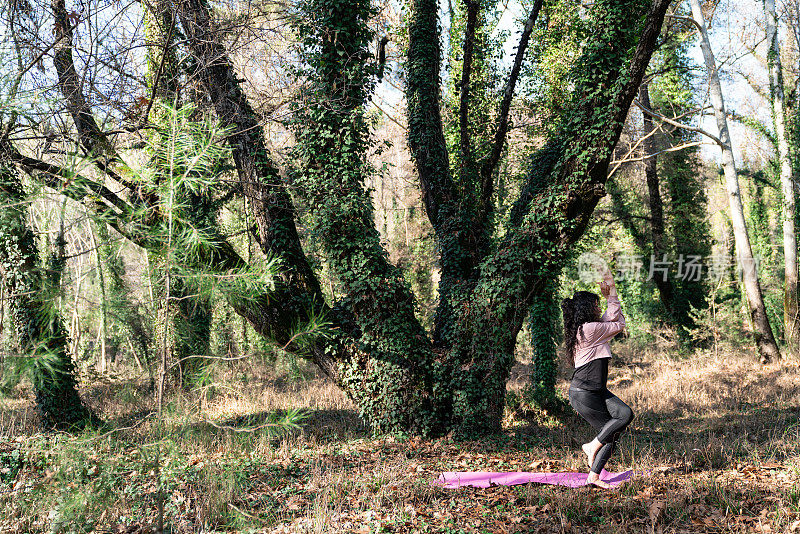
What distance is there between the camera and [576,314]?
5520mm

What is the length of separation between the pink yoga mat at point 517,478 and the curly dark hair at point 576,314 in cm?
121

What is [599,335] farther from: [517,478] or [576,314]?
[517,478]

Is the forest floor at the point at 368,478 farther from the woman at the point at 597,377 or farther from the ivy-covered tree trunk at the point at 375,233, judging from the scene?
the ivy-covered tree trunk at the point at 375,233

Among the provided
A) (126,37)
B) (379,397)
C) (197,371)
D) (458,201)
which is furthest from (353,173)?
(197,371)

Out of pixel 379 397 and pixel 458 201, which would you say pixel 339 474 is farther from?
pixel 458 201

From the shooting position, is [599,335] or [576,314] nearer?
[599,335]

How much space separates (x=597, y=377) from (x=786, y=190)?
598 inches

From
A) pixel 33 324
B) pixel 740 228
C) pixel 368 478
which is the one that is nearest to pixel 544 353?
pixel 368 478

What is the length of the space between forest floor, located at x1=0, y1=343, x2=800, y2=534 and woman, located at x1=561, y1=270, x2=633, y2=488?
1.34 feet

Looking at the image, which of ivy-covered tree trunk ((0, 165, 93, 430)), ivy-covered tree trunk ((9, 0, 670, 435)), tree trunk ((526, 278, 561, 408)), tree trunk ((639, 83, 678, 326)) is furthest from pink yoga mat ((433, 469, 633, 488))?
tree trunk ((639, 83, 678, 326))

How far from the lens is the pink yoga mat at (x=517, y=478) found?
5.34 m

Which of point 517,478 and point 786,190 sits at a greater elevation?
point 786,190

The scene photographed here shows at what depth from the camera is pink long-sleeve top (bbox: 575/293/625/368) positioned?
5.29m

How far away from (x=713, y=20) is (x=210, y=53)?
1803cm
